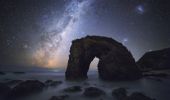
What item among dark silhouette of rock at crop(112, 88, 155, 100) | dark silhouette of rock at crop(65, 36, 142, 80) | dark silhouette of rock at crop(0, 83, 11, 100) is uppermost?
dark silhouette of rock at crop(65, 36, 142, 80)

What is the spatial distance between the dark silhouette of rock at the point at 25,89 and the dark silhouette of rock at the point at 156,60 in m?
27.9

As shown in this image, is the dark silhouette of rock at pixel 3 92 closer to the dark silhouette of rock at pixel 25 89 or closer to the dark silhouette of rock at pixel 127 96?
the dark silhouette of rock at pixel 25 89

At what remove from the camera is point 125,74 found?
3064cm

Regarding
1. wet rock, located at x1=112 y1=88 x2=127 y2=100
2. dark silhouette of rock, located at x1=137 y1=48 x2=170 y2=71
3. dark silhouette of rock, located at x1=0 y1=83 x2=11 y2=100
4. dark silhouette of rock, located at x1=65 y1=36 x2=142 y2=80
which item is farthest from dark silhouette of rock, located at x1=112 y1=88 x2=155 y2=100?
dark silhouette of rock, located at x1=137 y1=48 x2=170 y2=71

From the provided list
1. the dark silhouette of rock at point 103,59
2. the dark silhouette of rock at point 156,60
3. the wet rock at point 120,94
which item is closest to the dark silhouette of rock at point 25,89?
the dark silhouette of rock at point 103,59

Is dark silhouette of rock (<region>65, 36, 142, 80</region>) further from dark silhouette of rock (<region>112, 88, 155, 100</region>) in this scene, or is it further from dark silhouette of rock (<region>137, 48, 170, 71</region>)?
dark silhouette of rock (<region>137, 48, 170, 71</region>)

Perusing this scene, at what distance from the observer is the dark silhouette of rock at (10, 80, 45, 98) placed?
2183cm

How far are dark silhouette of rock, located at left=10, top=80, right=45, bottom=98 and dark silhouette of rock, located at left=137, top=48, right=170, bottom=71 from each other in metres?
27.9

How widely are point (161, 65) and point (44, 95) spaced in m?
32.4

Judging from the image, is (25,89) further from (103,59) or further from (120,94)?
(103,59)

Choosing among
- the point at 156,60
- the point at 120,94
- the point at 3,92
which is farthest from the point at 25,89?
the point at 156,60

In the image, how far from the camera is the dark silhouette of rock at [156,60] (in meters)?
43.2

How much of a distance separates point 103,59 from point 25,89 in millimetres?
15853

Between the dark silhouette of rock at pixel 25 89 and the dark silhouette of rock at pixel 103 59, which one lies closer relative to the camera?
the dark silhouette of rock at pixel 25 89
